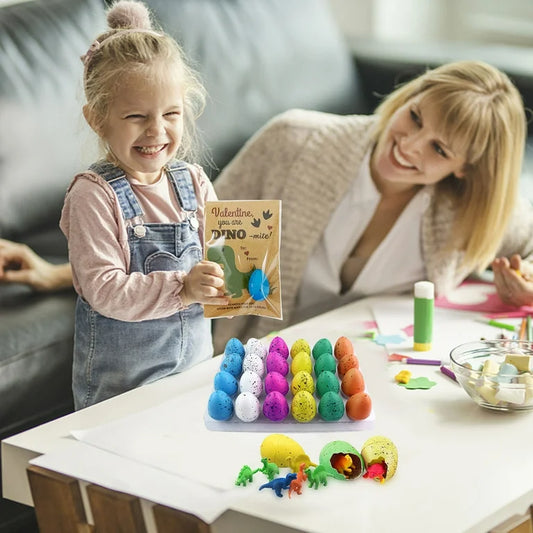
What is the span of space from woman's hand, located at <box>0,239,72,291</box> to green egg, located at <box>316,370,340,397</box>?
37 cm

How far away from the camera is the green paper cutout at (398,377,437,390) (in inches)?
46.1

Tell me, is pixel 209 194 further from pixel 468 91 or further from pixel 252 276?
pixel 468 91

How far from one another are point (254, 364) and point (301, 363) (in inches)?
2.2

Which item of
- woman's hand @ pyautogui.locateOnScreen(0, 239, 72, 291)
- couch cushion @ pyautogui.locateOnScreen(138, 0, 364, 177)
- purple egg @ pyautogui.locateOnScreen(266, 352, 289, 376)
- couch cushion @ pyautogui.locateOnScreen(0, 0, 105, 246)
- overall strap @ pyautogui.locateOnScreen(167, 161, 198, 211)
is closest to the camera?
overall strap @ pyautogui.locateOnScreen(167, 161, 198, 211)

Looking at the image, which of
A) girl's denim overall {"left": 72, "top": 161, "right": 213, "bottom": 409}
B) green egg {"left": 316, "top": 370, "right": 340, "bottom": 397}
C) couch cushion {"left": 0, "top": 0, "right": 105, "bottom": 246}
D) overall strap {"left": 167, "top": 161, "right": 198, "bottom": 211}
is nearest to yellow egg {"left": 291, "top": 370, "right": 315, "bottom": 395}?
green egg {"left": 316, "top": 370, "right": 340, "bottom": 397}

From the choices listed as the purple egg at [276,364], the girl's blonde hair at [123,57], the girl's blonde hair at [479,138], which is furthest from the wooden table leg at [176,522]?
Answer: the girl's blonde hair at [479,138]

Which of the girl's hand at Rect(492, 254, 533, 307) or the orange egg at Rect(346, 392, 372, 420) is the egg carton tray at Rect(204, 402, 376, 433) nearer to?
the orange egg at Rect(346, 392, 372, 420)

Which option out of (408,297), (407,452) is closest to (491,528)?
(407,452)

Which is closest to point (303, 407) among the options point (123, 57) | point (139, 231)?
point (139, 231)

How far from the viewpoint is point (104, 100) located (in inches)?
35.8

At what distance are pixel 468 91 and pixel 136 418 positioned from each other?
685mm

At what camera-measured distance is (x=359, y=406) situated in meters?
1.03

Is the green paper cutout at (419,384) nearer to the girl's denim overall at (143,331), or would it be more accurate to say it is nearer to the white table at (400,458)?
the white table at (400,458)

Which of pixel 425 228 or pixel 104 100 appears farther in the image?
pixel 425 228
